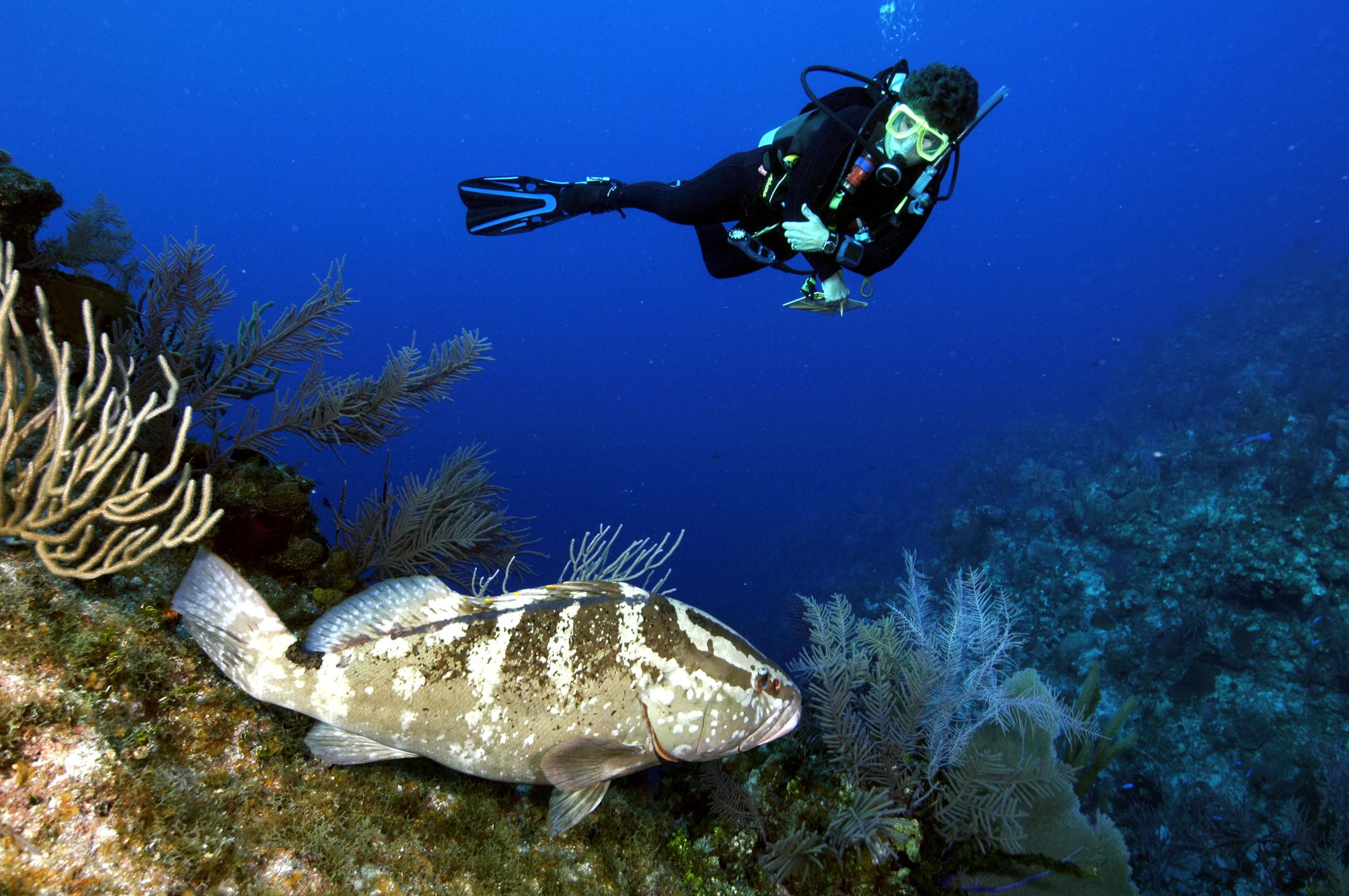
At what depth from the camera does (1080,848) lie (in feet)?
11.5

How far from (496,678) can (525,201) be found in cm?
595

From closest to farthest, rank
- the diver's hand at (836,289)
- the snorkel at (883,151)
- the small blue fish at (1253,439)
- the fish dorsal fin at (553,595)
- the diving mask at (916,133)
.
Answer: the fish dorsal fin at (553,595), the diving mask at (916,133), the snorkel at (883,151), the diver's hand at (836,289), the small blue fish at (1253,439)

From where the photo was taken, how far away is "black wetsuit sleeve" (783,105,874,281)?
15.0 ft

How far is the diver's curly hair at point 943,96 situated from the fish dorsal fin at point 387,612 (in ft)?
13.7

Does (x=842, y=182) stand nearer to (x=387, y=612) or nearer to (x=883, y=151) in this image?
(x=883, y=151)

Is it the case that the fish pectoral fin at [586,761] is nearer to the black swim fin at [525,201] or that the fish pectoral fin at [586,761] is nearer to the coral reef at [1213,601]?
the coral reef at [1213,601]

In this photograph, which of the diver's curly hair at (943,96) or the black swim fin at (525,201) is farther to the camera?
the black swim fin at (525,201)

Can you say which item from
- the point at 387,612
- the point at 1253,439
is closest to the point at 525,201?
the point at 387,612

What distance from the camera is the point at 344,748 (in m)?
2.25

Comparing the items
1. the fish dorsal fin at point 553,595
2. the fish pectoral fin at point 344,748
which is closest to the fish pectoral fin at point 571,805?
the fish pectoral fin at point 344,748

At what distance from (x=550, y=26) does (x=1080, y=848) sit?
475 ft

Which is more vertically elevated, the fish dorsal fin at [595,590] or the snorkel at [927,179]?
the snorkel at [927,179]

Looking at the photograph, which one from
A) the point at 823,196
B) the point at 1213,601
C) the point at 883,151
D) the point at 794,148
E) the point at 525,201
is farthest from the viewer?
the point at 1213,601

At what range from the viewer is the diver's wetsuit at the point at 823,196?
4.59m
